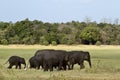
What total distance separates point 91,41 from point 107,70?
5036 centimetres

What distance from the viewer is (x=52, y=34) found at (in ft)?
241

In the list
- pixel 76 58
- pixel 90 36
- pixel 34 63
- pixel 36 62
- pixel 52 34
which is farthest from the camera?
pixel 52 34

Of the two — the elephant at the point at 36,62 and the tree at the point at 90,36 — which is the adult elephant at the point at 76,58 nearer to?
the elephant at the point at 36,62

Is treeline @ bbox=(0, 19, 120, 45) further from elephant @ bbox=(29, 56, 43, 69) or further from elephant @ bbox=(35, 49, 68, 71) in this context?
elephant @ bbox=(35, 49, 68, 71)

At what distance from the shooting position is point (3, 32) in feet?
250

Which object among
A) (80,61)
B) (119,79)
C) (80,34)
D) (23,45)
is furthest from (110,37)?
(119,79)

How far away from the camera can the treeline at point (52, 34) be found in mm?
70688

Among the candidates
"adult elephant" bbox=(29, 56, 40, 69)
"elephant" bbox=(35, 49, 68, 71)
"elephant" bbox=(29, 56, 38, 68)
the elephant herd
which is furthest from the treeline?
"elephant" bbox=(35, 49, 68, 71)

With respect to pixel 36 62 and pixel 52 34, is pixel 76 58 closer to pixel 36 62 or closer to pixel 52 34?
pixel 36 62

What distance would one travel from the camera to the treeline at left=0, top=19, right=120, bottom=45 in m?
70.7

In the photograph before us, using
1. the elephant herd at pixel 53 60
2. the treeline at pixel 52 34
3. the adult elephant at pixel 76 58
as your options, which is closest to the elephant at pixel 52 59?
the elephant herd at pixel 53 60

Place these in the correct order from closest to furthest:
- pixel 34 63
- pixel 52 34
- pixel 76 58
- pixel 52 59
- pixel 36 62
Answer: pixel 52 59 → pixel 36 62 → pixel 34 63 → pixel 76 58 → pixel 52 34

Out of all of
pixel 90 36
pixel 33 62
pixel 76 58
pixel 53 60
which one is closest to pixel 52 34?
pixel 90 36

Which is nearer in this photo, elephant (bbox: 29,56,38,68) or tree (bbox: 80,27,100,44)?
elephant (bbox: 29,56,38,68)
